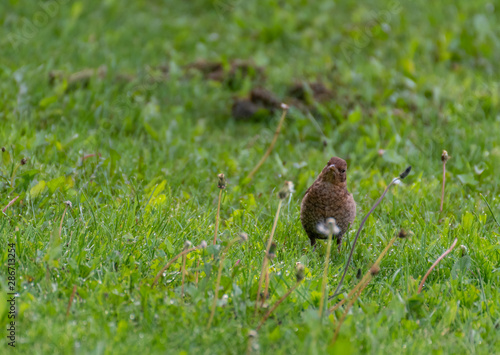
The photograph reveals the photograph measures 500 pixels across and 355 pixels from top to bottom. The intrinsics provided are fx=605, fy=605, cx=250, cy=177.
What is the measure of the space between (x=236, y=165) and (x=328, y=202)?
1680mm

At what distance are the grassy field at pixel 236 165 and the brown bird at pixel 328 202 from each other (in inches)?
9.1

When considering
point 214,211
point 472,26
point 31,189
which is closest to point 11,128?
point 31,189

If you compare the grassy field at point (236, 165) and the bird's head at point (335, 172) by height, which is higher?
the bird's head at point (335, 172)

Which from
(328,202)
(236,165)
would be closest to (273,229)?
(328,202)

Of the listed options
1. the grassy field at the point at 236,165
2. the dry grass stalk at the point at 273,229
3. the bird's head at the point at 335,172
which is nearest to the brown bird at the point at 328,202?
the bird's head at the point at 335,172

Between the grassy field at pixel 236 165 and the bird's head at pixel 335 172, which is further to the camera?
the bird's head at pixel 335 172

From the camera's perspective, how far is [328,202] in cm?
399

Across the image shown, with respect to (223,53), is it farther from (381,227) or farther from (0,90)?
(381,227)

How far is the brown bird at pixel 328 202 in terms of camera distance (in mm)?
3986

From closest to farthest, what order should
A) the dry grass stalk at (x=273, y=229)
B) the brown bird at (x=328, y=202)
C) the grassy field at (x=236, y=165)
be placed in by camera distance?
1. the dry grass stalk at (x=273, y=229)
2. the grassy field at (x=236, y=165)
3. the brown bird at (x=328, y=202)

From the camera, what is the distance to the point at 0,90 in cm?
608

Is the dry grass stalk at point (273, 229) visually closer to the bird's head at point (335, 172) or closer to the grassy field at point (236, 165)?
the grassy field at point (236, 165)

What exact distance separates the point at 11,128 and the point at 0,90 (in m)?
0.92

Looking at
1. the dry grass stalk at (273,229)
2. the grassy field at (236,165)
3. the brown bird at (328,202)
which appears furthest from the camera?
the brown bird at (328,202)
